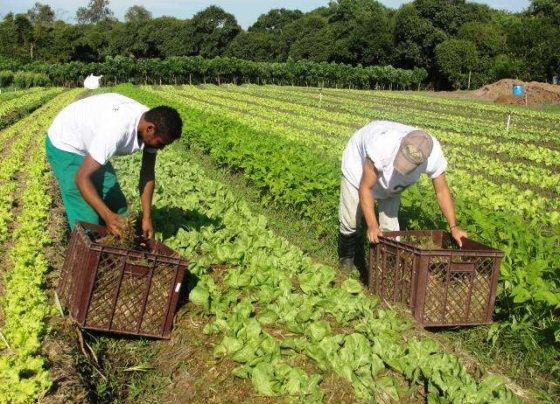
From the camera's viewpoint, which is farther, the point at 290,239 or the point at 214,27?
the point at 214,27

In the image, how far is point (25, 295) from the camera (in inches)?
185

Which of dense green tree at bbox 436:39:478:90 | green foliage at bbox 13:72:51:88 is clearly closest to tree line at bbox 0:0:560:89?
dense green tree at bbox 436:39:478:90

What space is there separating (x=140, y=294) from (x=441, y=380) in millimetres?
2116

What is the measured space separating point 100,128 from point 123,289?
1153mm

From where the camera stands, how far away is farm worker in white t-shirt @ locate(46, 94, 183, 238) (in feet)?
13.7

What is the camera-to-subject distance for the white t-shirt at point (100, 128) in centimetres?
417

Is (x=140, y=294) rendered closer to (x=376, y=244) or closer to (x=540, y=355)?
(x=376, y=244)

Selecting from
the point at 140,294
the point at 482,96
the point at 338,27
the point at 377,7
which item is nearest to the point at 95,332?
the point at 140,294

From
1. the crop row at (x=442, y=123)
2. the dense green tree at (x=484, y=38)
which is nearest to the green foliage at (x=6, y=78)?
the crop row at (x=442, y=123)

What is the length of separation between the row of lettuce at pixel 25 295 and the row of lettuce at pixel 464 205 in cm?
334

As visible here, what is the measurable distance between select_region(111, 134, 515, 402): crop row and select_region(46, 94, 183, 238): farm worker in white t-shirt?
2.94ft

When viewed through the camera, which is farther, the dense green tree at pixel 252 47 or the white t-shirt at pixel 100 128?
the dense green tree at pixel 252 47

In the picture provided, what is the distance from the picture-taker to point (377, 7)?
88.1 metres

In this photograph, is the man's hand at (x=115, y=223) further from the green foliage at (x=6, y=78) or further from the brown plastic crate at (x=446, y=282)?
the green foliage at (x=6, y=78)
